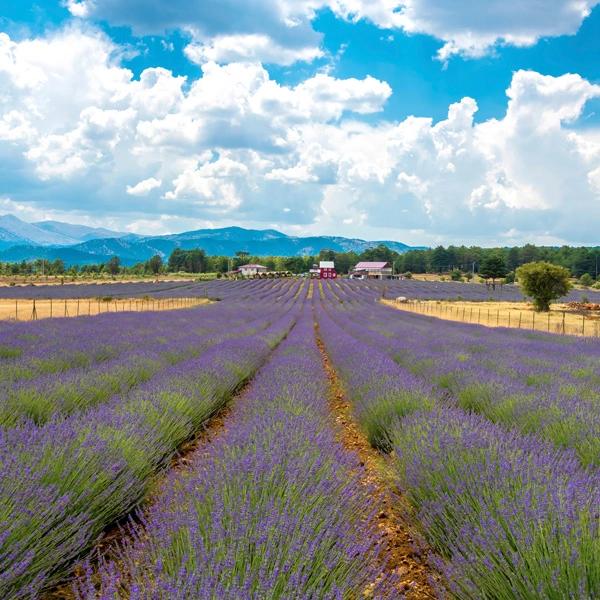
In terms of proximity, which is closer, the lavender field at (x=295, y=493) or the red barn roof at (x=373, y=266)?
the lavender field at (x=295, y=493)

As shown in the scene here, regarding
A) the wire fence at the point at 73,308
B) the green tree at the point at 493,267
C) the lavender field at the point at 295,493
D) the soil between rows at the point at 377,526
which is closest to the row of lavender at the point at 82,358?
the lavender field at the point at 295,493

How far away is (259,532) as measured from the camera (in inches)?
80.4

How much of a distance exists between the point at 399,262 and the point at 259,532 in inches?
5093

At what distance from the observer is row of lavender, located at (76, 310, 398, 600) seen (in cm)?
172

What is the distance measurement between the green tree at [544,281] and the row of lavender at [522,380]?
22001 millimetres

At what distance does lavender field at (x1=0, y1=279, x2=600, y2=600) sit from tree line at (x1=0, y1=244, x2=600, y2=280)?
84908 millimetres

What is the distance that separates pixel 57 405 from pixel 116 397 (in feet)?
1.86

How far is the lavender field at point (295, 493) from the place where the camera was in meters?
1.92

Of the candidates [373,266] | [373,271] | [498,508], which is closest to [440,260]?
[373,266]

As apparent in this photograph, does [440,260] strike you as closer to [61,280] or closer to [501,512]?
[61,280]

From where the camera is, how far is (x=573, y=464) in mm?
2992

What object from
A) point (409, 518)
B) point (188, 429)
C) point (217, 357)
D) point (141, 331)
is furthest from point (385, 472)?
point (141, 331)

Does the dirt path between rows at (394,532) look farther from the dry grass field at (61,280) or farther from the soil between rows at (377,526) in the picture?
the dry grass field at (61,280)

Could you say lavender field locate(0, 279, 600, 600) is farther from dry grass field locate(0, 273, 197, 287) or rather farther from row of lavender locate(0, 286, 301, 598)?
dry grass field locate(0, 273, 197, 287)
